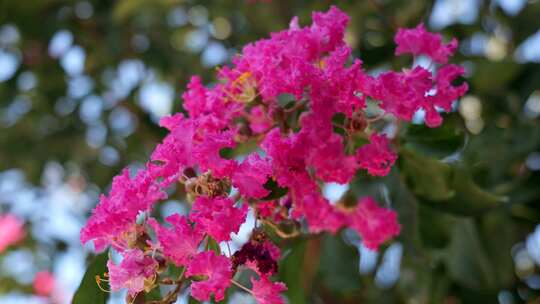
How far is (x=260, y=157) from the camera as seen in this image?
821mm

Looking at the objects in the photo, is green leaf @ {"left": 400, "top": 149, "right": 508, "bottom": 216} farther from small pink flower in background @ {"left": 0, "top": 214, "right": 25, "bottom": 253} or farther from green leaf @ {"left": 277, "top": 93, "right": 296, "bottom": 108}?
small pink flower in background @ {"left": 0, "top": 214, "right": 25, "bottom": 253}

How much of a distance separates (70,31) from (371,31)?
931mm

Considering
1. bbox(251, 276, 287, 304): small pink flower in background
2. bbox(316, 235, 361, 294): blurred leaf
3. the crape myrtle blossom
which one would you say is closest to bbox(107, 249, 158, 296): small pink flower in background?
the crape myrtle blossom

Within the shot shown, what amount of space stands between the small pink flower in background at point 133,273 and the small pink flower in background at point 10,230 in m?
2.12

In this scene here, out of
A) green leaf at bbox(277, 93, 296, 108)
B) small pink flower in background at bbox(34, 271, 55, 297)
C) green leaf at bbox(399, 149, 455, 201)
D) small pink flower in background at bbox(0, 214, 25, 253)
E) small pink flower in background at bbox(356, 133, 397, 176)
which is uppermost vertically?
green leaf at bbox(277, 93, 296, 108)

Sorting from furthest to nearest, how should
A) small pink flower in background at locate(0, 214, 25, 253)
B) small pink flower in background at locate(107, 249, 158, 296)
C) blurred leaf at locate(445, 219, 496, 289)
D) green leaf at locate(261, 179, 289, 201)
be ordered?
1. small pink flower in background at locate(0, 214, 25, 253)
2. blurred leaf at locate(445, 219, 496, 289)
3. green leaf at locate(261, 179, 289, 201)
4. small pink flower in background at locate(107, 249, 158, 296)

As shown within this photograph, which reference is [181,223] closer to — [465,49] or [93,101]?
[465,49]

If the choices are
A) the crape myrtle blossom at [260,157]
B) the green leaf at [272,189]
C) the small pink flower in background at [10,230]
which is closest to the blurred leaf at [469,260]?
the crape myrtle blossom at [260,157]

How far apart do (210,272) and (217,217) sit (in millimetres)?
61

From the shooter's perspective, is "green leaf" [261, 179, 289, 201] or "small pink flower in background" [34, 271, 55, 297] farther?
"small pink flower in background" [34, 271, 55, 297]

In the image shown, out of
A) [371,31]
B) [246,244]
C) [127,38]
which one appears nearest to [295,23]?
[246,244]

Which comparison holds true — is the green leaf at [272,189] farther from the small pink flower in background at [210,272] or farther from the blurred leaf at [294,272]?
the blurred leaf at [294,272]

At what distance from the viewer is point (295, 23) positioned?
95 cm

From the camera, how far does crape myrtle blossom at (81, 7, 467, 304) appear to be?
0.78 m
